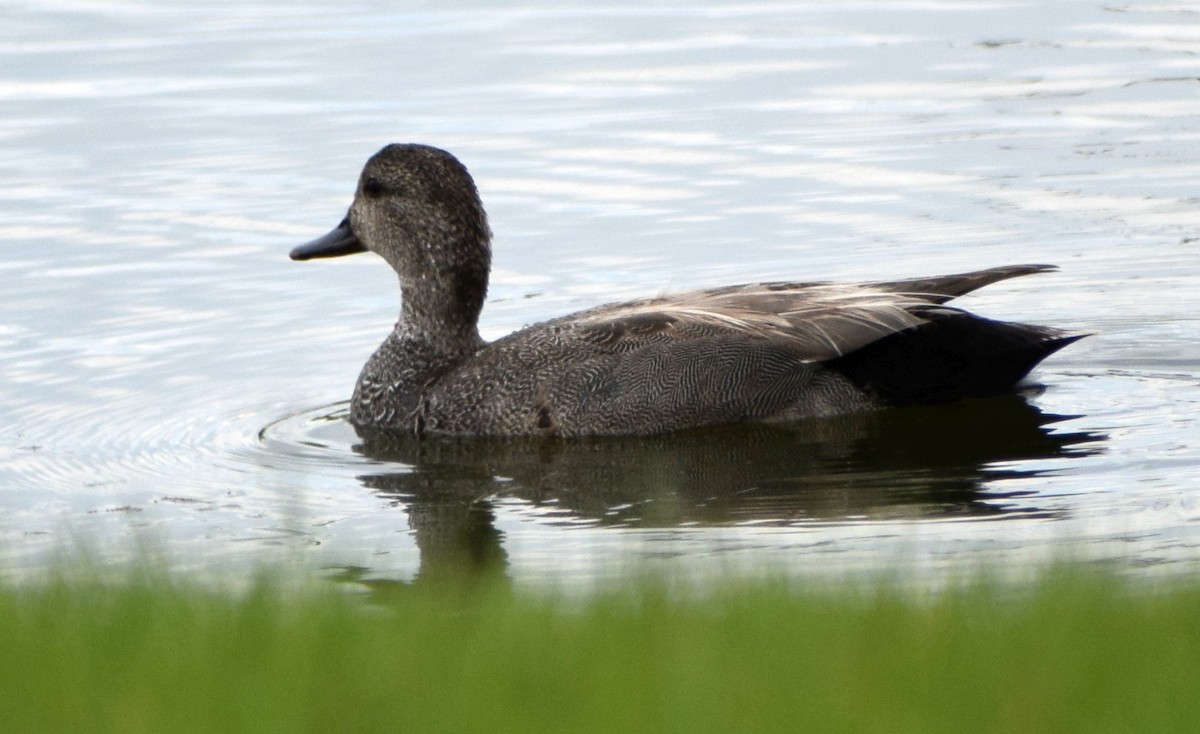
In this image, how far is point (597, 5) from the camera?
20.3m

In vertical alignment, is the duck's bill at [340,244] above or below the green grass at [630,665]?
above

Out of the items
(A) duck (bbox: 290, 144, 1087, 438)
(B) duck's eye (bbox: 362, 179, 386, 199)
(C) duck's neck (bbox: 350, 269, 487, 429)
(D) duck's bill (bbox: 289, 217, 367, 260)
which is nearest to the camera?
(A) duck (bbox: 290, 144, 1087, 438)

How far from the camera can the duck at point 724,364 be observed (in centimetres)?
955

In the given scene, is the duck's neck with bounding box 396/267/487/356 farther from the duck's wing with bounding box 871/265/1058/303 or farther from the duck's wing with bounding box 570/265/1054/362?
the duck's wing with bounding box 871/265/1058/303

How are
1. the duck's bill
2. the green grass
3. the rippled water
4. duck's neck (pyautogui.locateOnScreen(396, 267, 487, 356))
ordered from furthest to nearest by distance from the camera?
the duck's bill
duck's neck (pyautogui.locateOnScreen(396, 267, 487, 356))
the rippled water
the green grass

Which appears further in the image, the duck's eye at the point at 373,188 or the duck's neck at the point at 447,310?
the duck's eye at the point at 373,188

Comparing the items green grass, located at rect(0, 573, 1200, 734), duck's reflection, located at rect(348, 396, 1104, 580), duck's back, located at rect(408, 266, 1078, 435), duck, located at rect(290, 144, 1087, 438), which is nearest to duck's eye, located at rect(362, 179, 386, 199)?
duck, located at rect(290, 144, 1087, 438)

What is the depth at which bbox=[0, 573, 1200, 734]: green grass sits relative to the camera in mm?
3717

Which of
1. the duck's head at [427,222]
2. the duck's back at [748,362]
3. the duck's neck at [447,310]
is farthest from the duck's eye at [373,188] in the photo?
the duck's back at [748,362]

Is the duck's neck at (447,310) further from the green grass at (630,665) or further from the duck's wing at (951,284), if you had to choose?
the green grass at (630,665)

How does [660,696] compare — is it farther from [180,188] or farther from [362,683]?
[180,188]

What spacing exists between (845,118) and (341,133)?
395 cm

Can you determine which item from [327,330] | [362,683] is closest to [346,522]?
[327,330]

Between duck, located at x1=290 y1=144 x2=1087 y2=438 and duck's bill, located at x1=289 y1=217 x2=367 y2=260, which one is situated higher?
duck's bill, located at x1=289 y1=217 x2=367 y2=260
